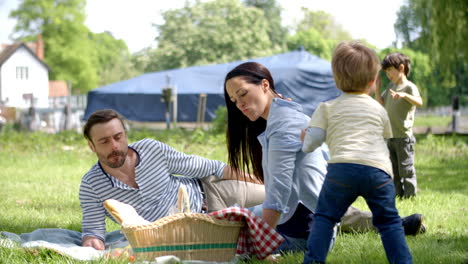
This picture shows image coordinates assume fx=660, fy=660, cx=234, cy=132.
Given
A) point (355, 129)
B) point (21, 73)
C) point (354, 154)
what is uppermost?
point (355, 129)

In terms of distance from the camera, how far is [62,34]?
196 feet

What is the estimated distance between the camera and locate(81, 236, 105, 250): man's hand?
407cm

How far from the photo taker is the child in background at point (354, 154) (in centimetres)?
300

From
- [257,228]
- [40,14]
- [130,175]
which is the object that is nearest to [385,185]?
[257,228]

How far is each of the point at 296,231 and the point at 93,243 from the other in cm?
128

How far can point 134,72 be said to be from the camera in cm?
6875

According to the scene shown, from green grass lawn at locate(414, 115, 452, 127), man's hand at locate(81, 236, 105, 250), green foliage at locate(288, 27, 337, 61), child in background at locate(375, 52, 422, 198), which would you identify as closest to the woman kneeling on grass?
man's hand at locate(81, 236, 105, 250)

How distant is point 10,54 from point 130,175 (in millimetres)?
61085

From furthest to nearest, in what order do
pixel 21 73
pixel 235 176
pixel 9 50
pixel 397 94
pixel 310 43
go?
pixel 21 73 → pixel 9 50 → pixel 310 43 → pixel 397 94 → pixel 235 176

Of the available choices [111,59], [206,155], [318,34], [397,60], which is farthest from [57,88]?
[397,60]

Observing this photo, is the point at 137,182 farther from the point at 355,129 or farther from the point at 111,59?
the point at 111,59

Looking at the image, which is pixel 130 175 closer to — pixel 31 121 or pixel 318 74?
pixel 318 74

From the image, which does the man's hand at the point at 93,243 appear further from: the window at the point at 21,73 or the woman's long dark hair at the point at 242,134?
the window at the point at 21,73

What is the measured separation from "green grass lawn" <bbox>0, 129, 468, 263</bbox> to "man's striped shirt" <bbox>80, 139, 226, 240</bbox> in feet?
1.66
